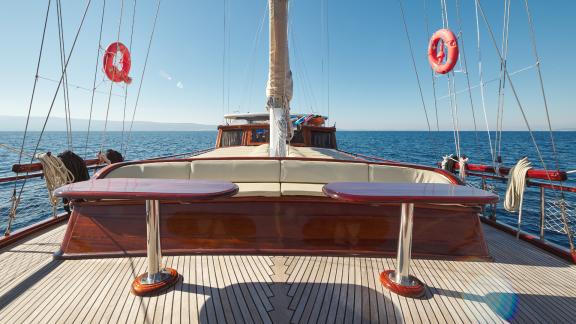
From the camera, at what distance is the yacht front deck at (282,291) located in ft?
6.02

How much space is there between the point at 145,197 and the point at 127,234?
148 cm

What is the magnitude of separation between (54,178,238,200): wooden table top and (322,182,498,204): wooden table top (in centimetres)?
80

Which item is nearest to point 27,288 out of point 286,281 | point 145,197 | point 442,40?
point 145,197

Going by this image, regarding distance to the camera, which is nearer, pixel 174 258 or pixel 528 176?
pixel 174 258

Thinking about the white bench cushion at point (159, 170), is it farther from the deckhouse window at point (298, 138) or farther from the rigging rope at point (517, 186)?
the deckhouse window at point (298, 138)

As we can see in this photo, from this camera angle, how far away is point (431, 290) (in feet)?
7.04

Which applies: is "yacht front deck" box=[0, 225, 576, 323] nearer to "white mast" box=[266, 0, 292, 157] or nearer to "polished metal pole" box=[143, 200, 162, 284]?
"polished metal pole" box=[143, 200, 162, 284]

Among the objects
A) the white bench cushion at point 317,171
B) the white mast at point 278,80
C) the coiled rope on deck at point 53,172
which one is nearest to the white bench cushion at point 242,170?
the white bench cushion at point 317,171

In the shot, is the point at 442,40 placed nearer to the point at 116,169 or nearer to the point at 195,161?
the point at 195,161

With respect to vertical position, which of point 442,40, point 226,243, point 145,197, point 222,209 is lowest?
point 226,243

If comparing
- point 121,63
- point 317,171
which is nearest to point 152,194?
point 317,171

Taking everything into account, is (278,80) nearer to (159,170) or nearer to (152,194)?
(159,170)

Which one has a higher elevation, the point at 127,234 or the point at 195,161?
the point at 195,161

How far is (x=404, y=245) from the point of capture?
6.80 ft
